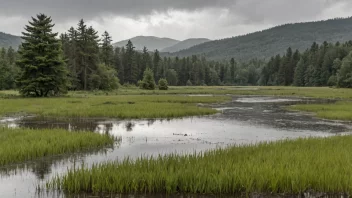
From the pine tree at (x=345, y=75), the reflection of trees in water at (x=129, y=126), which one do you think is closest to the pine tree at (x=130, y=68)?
the pine tree at (x=345, y=75)

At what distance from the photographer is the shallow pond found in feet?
34.1

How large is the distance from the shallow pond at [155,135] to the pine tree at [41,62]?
21.4 m

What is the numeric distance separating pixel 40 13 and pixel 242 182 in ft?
146

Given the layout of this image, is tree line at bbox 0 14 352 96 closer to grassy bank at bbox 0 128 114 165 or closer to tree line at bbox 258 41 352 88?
tree line at bbox 258 41 352 88

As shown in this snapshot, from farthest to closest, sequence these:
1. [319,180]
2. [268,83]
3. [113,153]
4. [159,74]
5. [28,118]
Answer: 1. [268,83]
2. [159,74]
3. [28,118]
4. [113,153]
5. [319,180]

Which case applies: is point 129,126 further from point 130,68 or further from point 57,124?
point 130,68

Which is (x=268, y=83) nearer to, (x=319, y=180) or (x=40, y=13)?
(x=40, y=13)

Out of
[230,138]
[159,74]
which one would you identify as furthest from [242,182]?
[159,74]

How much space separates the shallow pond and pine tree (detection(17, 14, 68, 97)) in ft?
70.4

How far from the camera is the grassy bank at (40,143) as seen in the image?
11.9 m

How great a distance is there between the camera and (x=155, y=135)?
715 inches

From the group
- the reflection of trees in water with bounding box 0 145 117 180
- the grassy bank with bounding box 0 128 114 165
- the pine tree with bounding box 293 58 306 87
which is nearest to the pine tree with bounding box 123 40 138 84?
the pine tree with bounding box 293 58 306 87

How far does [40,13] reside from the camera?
149ft

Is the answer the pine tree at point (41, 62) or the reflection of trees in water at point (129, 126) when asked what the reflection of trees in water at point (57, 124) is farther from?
the pine tree at point (41, 62)
